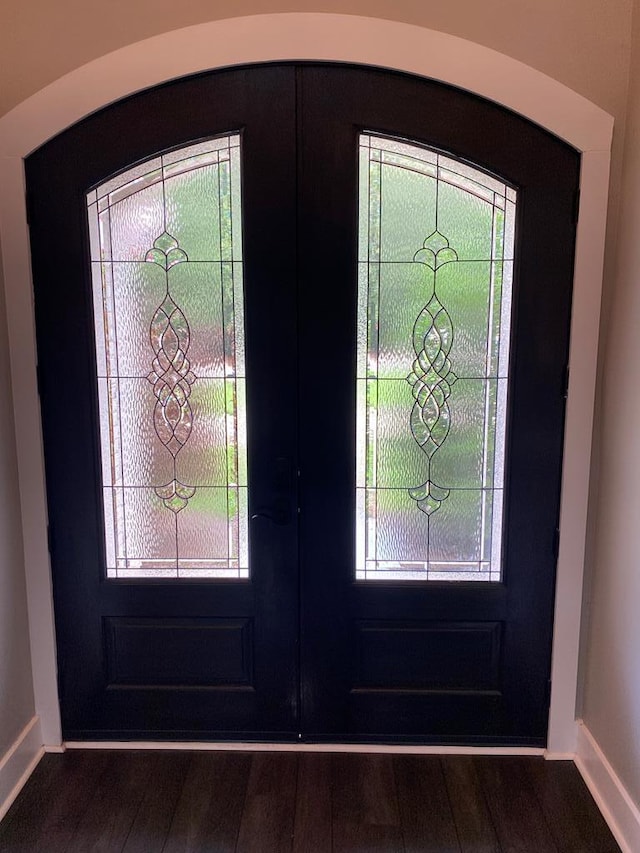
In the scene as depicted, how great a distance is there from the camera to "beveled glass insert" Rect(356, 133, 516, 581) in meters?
2.10

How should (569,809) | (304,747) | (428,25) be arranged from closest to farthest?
(428,25), (569,809), (304,747)

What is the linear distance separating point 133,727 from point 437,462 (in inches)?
57.5

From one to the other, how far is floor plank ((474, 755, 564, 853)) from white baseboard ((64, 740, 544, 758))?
0.03m

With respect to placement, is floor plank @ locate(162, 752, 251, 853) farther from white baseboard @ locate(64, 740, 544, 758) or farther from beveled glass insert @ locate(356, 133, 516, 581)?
beveled glass insert @ locate(356, 133, 516, 581)

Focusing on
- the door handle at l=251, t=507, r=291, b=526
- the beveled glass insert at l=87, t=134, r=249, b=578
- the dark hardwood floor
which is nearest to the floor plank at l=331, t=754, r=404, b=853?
the dark hardwood floor

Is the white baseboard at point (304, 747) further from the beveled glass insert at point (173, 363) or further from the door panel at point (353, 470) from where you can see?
the beveled glass insert at point (173, 363)

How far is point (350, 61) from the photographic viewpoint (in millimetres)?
1997

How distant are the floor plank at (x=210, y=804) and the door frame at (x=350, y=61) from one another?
105 cm

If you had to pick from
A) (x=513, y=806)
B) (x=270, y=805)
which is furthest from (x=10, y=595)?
(x=513, y=806)

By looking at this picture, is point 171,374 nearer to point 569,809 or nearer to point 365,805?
point 365,805

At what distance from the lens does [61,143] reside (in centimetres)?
209

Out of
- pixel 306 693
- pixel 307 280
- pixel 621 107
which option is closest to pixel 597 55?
pixel 621 107

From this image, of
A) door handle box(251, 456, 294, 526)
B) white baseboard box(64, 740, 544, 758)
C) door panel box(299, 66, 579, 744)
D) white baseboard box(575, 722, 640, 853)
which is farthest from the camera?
white baseboard box(64, 740, 544, 758)

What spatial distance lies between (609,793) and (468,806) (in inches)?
17.6
